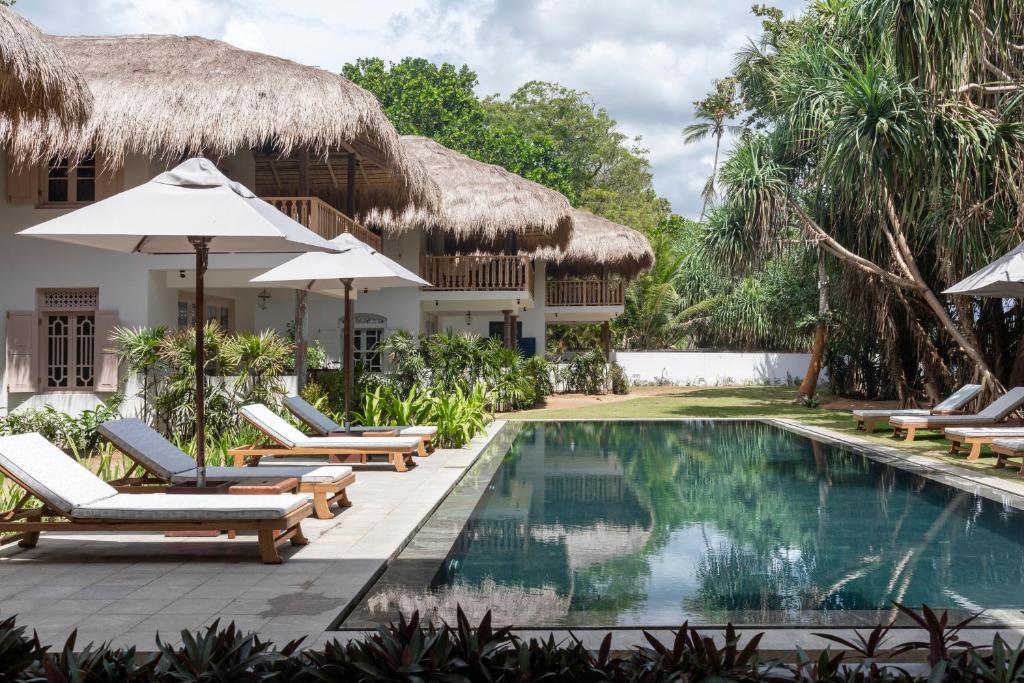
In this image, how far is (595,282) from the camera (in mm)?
26250

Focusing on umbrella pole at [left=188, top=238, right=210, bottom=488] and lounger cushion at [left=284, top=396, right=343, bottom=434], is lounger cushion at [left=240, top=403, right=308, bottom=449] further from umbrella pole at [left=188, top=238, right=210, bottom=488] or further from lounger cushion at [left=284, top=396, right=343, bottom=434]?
umbrella pole at [left=188, top=238, right=210, bottom=488]

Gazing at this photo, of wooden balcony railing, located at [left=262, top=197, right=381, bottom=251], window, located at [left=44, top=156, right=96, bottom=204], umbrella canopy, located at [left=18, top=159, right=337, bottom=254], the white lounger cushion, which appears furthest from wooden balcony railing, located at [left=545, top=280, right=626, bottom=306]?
umbrella canopy, located at [left=18, top=159, right=337, bottom=254]

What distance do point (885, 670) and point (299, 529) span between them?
419cm

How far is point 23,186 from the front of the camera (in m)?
13.4

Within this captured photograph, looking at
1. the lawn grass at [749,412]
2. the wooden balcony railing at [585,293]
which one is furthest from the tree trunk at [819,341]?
the wooden balcony railing at [585,293]

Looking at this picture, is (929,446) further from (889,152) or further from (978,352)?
(889,152)

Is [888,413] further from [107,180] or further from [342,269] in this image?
[107,180]

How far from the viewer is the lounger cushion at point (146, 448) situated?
674 cm

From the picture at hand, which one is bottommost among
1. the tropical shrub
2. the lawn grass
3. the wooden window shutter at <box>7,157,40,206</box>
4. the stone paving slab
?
the stone paving slab

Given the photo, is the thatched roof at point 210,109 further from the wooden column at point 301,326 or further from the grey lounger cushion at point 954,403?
the grey lounger cushion at point 954,403

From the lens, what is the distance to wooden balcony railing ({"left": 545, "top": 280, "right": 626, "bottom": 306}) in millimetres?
26125

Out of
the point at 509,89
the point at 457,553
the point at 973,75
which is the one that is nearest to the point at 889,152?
the point at 973,75

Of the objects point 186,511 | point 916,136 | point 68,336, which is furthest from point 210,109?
point 916,136

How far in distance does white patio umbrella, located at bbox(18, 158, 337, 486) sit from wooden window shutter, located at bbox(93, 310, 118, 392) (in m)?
6.99
